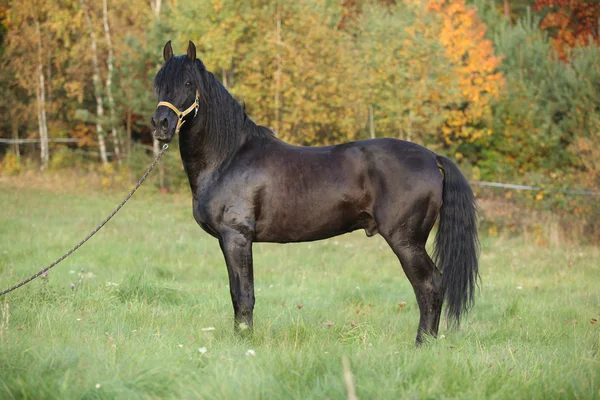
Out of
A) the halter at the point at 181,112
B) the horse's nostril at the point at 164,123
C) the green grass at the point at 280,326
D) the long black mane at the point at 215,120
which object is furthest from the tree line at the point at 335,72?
the horse's nostril at the point at 164,123

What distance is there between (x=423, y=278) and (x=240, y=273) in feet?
4.71

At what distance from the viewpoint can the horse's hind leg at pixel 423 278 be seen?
195 inches

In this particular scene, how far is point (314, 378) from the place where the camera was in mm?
3561

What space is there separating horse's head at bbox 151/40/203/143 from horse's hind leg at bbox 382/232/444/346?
1845 millimetres

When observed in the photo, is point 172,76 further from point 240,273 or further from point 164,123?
point 240,273

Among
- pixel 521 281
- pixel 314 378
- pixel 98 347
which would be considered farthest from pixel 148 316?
pixel 521 281

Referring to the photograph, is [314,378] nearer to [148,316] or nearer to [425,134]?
[148,316]

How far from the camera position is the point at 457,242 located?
5094mm

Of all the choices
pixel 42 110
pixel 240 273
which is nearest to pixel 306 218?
pixel 240 273

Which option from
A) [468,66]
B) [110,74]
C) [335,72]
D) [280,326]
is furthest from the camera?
[110,74]

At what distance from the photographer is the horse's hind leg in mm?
4961

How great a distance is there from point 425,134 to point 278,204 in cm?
1755

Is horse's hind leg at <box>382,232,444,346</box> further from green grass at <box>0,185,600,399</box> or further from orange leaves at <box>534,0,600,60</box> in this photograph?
orange leaves at <box>534,0,600,60</box>

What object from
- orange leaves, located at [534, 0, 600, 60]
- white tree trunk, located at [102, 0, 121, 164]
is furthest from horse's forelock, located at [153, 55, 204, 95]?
orange leaves, located at [534, 0, 600, 60]
